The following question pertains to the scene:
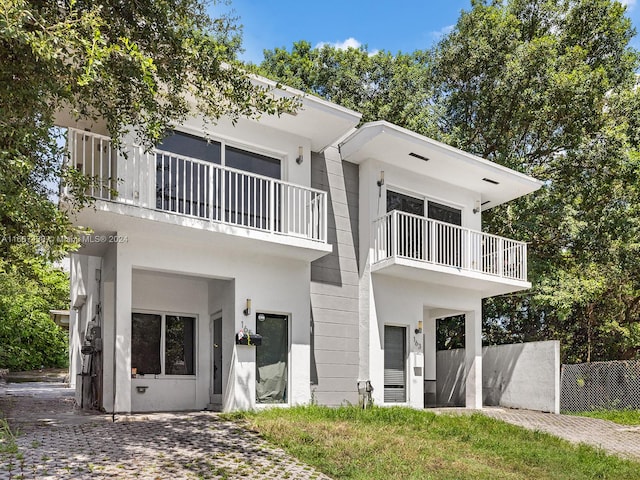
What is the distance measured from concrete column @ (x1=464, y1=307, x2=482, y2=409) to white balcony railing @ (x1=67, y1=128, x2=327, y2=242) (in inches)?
205

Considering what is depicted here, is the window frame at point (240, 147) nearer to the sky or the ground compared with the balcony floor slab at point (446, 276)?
nearer to the sky

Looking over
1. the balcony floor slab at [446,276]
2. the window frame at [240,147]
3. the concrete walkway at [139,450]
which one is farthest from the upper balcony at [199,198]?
the concrete walkway at [139,450]

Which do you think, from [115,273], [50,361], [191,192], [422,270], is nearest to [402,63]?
[422,270]

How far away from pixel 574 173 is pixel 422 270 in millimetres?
7438

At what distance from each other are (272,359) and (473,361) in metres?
5.69

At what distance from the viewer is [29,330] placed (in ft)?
73.1

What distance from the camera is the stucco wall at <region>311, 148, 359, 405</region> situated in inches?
480

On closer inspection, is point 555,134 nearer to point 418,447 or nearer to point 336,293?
point 336,293

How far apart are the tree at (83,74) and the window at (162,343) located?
3.08 metres

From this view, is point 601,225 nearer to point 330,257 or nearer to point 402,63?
point 330,257

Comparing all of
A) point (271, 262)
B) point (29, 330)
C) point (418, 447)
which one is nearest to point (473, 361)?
point (271, 262)

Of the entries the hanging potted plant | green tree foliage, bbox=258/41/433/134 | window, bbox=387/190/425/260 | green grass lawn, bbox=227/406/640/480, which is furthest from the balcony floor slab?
green tree foliage, bbox=258/41/433/134

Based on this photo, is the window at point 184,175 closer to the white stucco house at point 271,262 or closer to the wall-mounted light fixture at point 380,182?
the white stucco house at point 271,262

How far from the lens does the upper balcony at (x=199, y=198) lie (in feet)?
31.0
